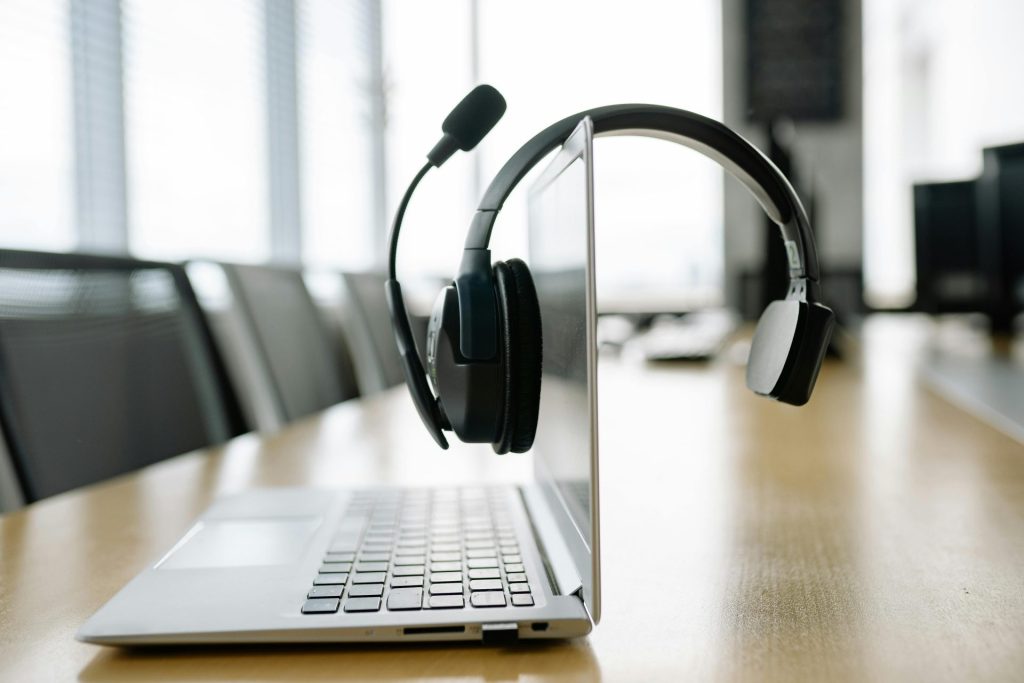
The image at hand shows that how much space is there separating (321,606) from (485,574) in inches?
3.4

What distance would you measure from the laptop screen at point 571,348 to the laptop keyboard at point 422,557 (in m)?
0.04

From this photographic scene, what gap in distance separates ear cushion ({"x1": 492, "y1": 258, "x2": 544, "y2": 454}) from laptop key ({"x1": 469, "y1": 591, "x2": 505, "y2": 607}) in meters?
0.07

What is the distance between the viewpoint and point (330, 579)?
44 cm

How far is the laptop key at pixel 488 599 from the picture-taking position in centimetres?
40

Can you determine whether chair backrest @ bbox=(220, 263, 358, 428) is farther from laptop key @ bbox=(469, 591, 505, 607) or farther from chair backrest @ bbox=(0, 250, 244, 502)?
laptop key @ bbox=(469, 591, 505, 607)

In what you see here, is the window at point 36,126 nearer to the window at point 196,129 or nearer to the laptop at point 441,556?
the window at point 196,129

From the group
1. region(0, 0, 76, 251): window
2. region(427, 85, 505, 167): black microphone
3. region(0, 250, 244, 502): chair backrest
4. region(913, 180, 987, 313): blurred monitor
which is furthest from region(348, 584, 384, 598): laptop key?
region(913, 180, 987, 313): blurred monitor

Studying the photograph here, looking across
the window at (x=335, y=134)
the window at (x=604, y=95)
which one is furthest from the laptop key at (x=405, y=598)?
the window at (x=604, y=95)

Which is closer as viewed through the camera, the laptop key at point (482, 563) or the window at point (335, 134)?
the laptop key at point (482, 563)

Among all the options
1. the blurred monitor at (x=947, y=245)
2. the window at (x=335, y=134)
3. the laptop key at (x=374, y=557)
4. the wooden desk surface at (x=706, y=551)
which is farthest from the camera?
the window at (x=335, y=134)

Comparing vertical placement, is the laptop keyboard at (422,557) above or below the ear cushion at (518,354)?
below

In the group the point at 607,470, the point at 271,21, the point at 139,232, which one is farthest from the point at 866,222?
the point at 607,470

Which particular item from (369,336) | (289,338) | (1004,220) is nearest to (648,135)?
(289,338)

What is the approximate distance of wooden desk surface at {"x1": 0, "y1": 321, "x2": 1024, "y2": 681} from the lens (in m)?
0.37
